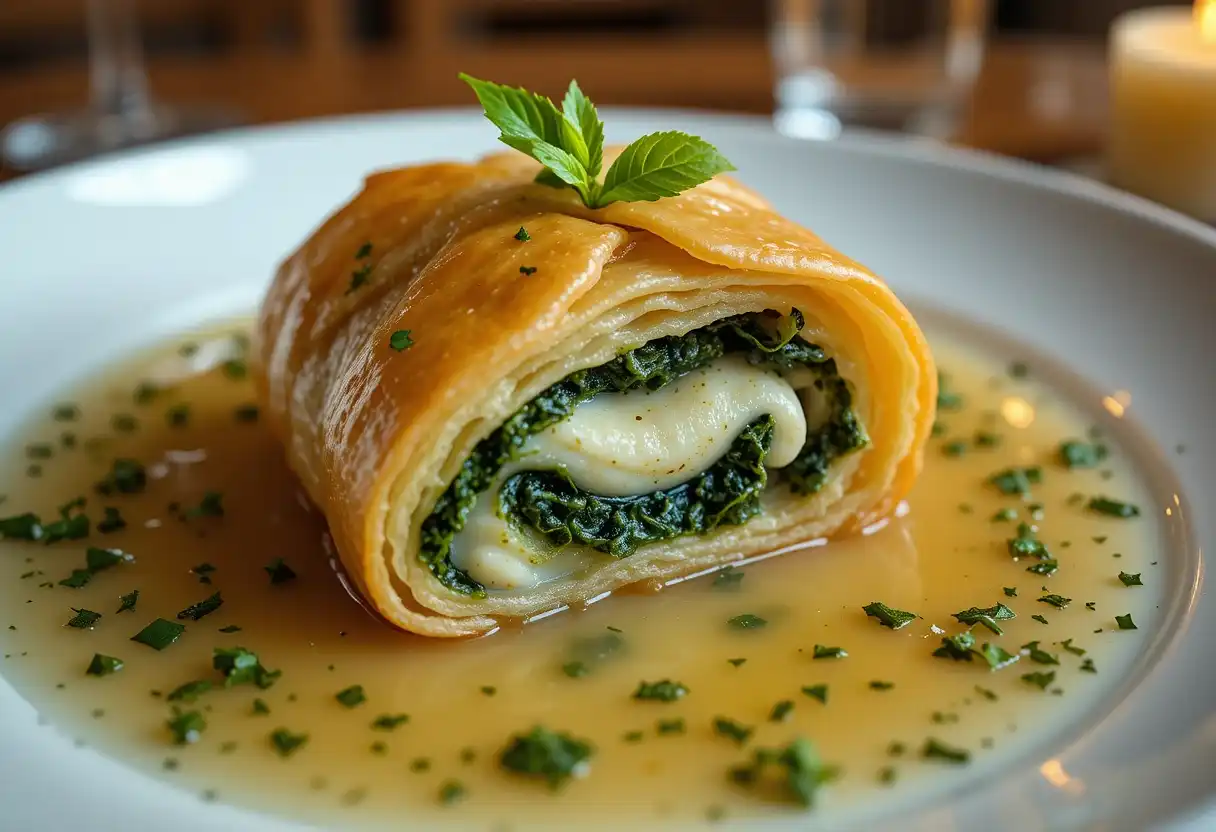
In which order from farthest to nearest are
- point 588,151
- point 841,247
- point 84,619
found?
point 841,247, point 588,151, point 84,619

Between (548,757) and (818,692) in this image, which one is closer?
(548,757)

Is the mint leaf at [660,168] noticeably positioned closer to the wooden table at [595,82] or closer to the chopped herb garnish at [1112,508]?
the chopped herb garnish at [1112,508]

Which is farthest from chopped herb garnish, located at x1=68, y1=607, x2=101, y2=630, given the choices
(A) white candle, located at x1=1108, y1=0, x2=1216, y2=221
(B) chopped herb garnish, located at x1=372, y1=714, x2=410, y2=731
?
(A) white candle, located at x1=1108, y1=0, x2=1216, y2=221

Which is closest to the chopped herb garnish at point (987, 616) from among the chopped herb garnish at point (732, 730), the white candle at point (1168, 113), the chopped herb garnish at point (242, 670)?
the chopped herb garnish at point (732, 730)

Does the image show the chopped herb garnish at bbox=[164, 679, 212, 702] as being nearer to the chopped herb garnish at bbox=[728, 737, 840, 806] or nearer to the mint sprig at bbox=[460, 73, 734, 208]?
the chopped herb garnish at bbox=[728, 737, 840, 806]

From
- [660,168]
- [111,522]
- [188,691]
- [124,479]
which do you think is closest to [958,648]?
[660,168]

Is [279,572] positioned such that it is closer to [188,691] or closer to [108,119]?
[188,691]
